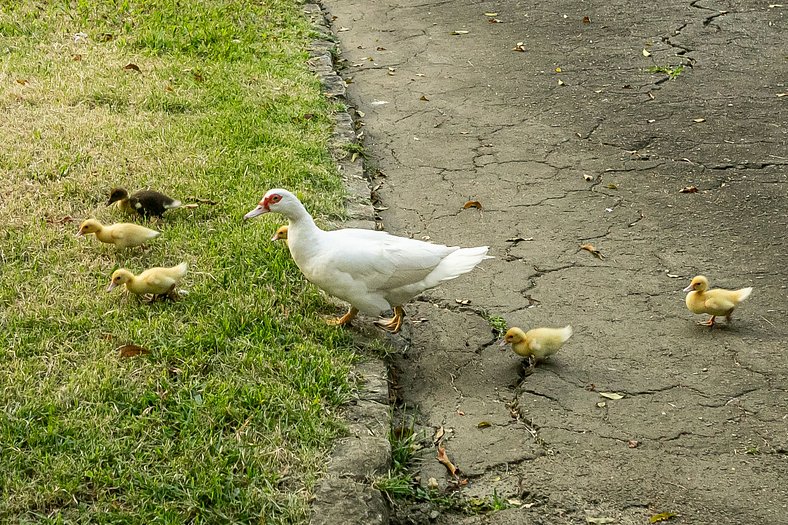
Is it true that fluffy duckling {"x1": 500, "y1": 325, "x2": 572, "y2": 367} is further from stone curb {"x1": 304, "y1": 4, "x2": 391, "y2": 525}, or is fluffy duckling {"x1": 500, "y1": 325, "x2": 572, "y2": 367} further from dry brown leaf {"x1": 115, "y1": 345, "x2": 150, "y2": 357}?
dry brown leaf {"x1": 115, "y1": 345, "x2": 150, "y2": 357}

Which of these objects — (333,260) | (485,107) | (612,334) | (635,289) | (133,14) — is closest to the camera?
(333,260)

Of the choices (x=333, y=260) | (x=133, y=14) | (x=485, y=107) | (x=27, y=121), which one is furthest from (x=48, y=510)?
(x=133, y=14)

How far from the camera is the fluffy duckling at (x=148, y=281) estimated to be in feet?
14.2

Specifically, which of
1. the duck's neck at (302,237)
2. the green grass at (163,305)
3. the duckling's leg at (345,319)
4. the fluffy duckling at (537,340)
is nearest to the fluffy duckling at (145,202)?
the green grass at (163,305)

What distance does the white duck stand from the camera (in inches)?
171

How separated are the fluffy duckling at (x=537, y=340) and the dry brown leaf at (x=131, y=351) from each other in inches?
64.3

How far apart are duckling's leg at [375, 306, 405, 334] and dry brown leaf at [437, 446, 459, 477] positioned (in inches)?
37.2

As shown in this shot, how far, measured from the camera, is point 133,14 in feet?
30.0

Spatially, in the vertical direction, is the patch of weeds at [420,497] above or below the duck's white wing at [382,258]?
below

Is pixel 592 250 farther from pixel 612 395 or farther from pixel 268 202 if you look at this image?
pixel 268 202

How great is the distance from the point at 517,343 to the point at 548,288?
0.85 meters

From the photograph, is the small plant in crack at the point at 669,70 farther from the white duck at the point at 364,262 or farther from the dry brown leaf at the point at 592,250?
the white duck at the point at 364,262

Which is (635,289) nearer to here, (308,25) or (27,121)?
(27,121)

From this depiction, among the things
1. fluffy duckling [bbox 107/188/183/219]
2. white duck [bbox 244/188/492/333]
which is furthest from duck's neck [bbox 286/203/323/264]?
fluffy duckling [bbox 107/188/183/219]
